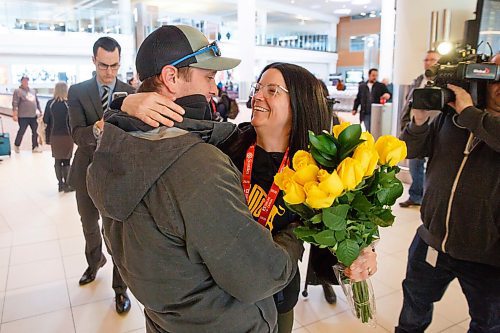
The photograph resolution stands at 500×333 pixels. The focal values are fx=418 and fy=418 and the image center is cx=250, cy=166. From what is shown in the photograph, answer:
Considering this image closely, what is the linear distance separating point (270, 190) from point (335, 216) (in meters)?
0.36

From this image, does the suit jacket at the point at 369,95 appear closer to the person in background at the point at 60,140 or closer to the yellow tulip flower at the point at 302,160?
the person in background at the point at 60,140

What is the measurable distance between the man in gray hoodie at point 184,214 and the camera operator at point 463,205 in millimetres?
972

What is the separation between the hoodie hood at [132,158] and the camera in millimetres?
949

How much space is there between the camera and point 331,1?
20969 millimetres

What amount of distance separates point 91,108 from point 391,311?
2375 mm

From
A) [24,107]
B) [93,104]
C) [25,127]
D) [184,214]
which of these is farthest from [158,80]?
[25,127]

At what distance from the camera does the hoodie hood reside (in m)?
0.95

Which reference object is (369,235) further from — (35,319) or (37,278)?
(37,278)

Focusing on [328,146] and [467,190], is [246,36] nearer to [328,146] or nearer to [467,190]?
[467,190]

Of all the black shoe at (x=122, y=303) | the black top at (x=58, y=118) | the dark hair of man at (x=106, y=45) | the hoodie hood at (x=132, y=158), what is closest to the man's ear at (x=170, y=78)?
the hoodie hood at (x=132, y=158)

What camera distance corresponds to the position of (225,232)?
3.12ft

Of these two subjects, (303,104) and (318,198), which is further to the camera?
(303,104)

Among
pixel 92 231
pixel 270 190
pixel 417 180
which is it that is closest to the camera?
pixel 270 190

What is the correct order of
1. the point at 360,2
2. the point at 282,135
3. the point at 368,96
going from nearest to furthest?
the point at 282,135
the point at 368,96
the point at 360,2
